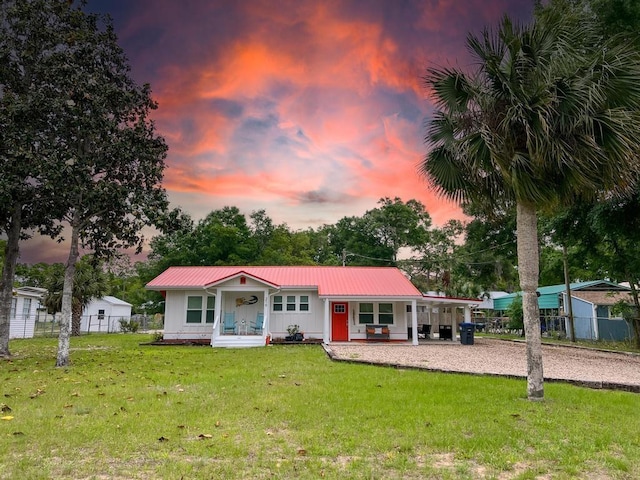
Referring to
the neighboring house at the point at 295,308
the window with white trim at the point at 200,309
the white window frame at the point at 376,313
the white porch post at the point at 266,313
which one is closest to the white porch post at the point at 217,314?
the neighboring house at the point at 295,308

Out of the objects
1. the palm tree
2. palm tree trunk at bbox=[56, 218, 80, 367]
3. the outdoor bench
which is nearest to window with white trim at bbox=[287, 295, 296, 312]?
the outdoor bench

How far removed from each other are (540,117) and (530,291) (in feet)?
10.5

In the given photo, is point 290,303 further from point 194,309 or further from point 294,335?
point 194,309

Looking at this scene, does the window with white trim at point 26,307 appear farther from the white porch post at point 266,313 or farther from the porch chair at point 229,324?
the white porch post at point 266,313

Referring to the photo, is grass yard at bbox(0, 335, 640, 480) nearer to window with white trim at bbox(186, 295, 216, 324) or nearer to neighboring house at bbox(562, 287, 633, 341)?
window with white trim at bbox(186, 295, 216, 324)

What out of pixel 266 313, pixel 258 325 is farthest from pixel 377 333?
pixel 258 325

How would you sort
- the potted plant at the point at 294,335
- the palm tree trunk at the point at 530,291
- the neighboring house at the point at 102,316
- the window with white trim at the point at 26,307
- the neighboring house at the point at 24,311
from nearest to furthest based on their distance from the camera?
the palm tree trunk at the point at 530,291, the potted plant at the point at 294,335, the neighboring house at the point at 24,311, the window with white trim at the point at 26,307, the neighboring house at the point at 102,316

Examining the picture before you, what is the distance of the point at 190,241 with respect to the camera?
42.1m

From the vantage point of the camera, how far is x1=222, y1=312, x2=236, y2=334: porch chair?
21.0 metres

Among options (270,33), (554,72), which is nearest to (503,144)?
(554,72)

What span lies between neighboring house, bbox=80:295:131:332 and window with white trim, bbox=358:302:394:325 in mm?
22984

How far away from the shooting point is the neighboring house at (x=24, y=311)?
2733 cm

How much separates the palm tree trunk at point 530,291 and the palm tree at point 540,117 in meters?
0.02

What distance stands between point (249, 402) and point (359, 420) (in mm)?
2168
